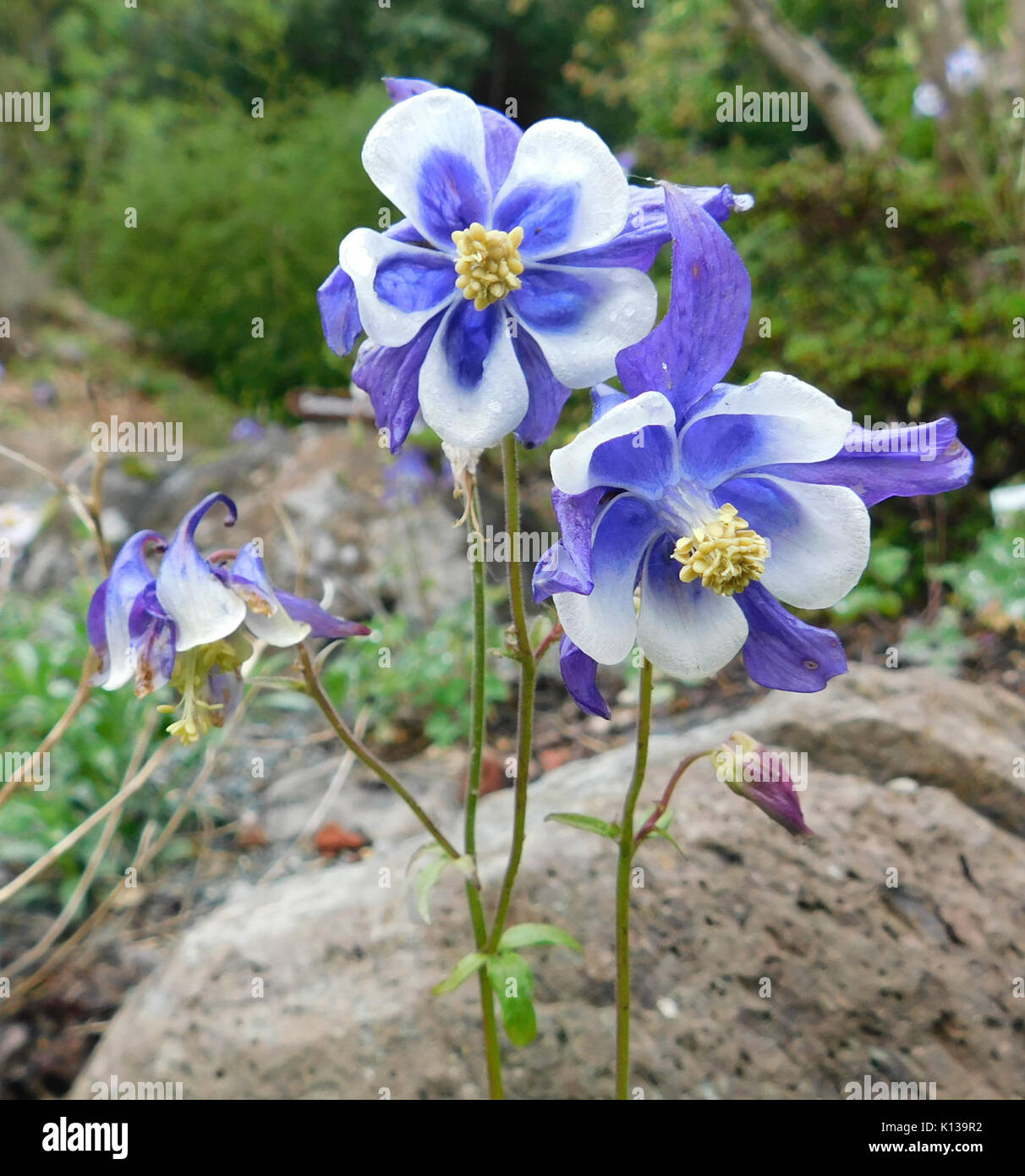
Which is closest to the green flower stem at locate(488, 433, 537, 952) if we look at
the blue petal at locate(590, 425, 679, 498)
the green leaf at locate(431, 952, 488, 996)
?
the green leaf at locate(431, 952, 488, 996)

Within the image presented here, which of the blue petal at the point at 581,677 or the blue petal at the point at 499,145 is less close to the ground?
the blue petal at the point at 499,145

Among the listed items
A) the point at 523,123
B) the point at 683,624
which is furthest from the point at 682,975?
the point at 523,123

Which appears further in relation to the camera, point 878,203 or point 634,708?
point 878,203

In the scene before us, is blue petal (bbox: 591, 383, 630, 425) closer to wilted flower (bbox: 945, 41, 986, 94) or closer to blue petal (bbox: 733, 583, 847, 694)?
blue petal (bbox: 733, 583, 847, 694)

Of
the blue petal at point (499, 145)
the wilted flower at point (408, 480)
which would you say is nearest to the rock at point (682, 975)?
the blue petal at point (499, 145)

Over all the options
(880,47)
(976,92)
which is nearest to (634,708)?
(976,92)

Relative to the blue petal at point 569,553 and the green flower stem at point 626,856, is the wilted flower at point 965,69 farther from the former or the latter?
the blue petal at point 569,553
